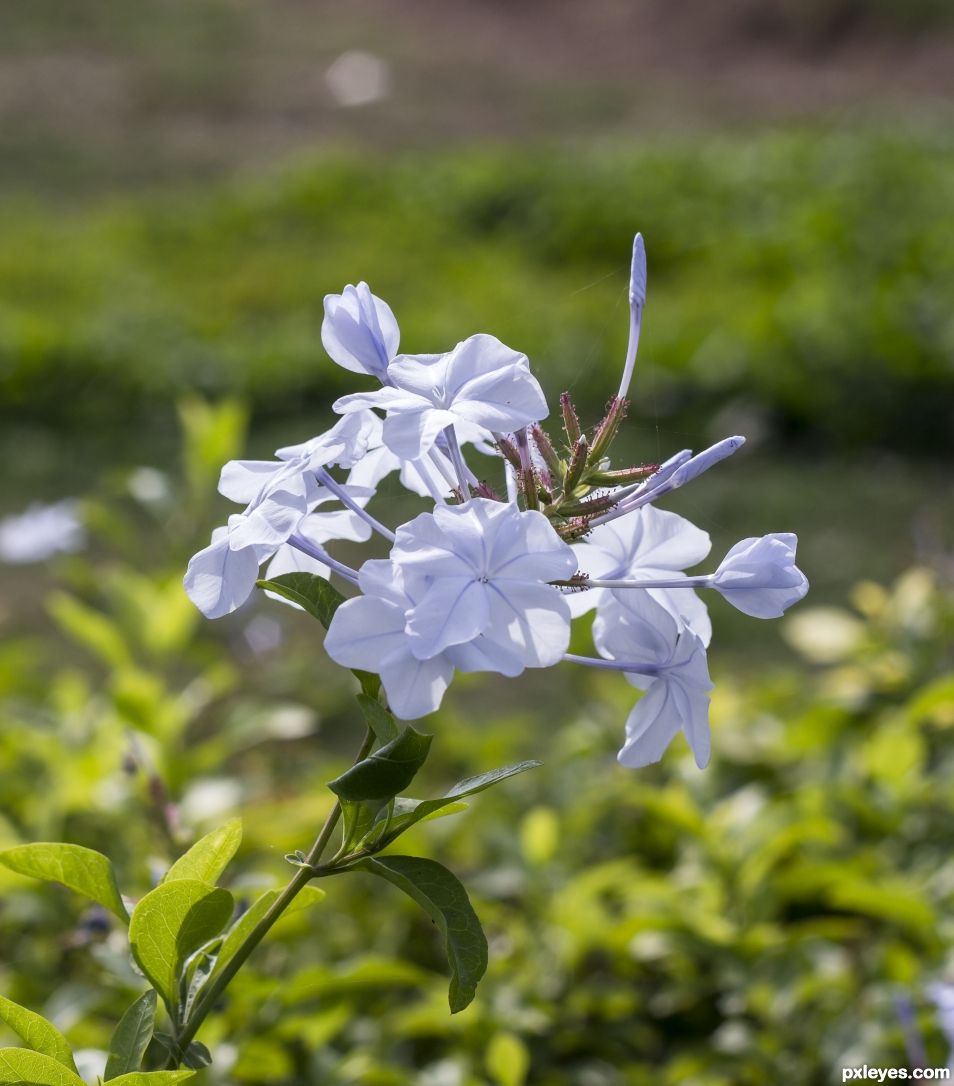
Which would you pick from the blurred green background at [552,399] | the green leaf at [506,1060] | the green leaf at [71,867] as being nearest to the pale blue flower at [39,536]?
the blurred green background at [552,399]

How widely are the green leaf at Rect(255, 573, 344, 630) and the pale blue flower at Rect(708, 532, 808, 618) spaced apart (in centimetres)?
28

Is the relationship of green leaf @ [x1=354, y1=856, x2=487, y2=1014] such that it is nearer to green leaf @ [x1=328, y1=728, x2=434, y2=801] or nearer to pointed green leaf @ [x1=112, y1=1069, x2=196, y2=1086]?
green leaf @ [x1=328, y1=728, x2=434, y2=801]

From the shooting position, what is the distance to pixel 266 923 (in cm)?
94

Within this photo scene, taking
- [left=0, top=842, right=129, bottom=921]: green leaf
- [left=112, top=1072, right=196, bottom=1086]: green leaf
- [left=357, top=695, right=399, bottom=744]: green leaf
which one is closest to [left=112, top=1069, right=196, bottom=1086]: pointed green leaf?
[left=112, top=1072, right=196, bottom=1086]: green leaf

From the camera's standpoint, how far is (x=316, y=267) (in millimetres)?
7754

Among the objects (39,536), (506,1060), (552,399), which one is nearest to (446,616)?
(506,1060)

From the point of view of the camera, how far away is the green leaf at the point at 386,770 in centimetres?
89

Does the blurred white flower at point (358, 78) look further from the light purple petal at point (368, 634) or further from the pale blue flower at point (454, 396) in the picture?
the light purple petal at point (368, 634)

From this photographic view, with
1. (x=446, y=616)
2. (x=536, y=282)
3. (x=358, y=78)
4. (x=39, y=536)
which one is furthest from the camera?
(x=358, y=78)

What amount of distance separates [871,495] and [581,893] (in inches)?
124

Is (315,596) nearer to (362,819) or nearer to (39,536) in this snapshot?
(362,819)

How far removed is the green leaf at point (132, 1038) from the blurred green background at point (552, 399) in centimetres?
28

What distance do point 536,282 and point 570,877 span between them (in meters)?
5.73

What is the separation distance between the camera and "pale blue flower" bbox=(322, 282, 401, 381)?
3.25 ft
